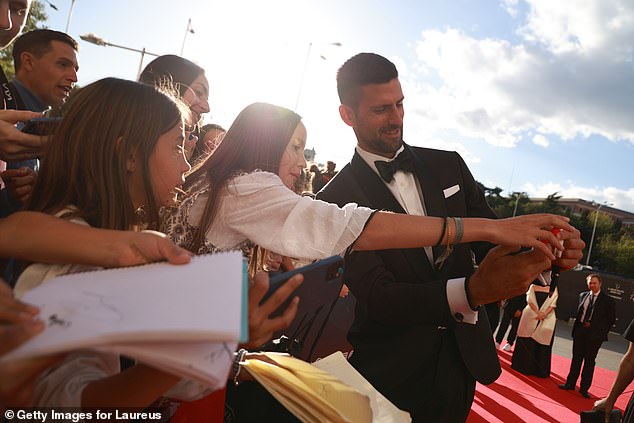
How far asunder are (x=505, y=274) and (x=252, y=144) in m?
1.03

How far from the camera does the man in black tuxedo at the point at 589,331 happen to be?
749cm

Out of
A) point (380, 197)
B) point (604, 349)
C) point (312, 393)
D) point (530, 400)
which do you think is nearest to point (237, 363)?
point (312, 393)

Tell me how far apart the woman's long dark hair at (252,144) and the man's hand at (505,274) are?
0.86 metres

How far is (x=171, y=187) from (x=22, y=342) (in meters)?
0.83

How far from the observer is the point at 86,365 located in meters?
1.03

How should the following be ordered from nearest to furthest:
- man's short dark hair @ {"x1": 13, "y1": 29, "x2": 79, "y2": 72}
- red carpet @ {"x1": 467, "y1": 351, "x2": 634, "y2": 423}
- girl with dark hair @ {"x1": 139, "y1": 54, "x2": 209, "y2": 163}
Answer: girl with dark hair @ {"x1": 139, "y1": 54, "x2": 209, "y2": 163}
man's short dark hair @ {"x1": 13, "y1": 29, "x2": 79, "y2": 72}
red carpet @ {"x1": 467, "y1": 351, "x2": 634, "y2": 423}

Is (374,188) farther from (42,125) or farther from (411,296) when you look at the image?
(42,125)

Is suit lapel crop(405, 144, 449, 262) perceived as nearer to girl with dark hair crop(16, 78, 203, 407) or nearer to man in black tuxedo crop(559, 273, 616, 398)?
girl with dark hair crop(16, 78, 203, 407)

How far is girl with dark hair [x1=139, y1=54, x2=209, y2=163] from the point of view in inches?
109

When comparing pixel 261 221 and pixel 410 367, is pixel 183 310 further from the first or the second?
pixel 410 367

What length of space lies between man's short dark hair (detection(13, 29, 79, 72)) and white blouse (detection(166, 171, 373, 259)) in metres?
2.20

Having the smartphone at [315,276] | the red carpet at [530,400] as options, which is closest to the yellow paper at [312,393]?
the smartphone at [315,276]

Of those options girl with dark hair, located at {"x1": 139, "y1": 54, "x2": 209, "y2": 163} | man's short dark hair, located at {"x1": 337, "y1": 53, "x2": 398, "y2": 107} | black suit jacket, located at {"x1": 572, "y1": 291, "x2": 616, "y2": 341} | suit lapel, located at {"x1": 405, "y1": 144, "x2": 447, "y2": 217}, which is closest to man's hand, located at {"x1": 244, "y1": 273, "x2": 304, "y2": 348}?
suit lapel, located at {"x1": 405, "y1": 144, "x2": 447, "y2": 217}

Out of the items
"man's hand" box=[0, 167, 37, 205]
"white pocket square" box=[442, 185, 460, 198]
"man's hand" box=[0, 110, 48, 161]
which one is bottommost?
"man's hand" box=[0, 167, 37, 205]
